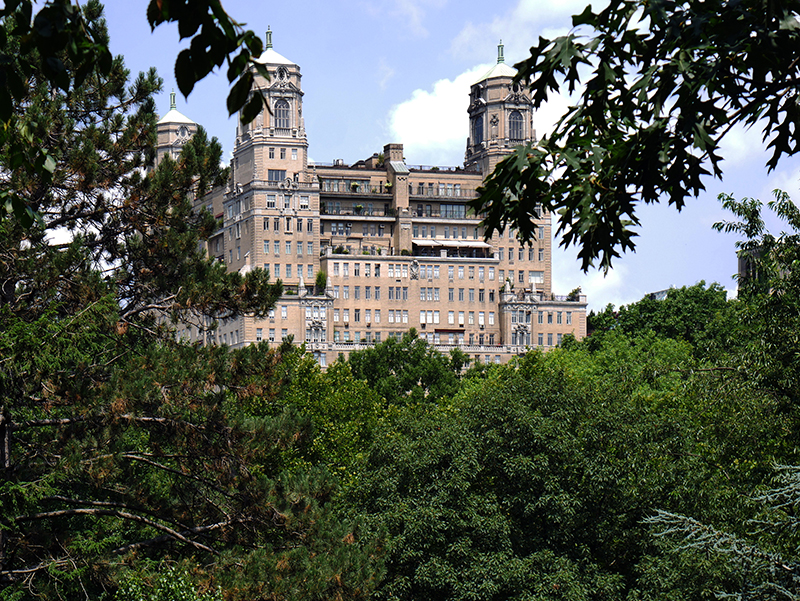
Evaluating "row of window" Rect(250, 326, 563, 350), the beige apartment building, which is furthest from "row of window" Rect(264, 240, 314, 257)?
"row of window" Rect(250, 326, 563, 350)

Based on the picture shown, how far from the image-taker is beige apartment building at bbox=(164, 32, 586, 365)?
159 metres

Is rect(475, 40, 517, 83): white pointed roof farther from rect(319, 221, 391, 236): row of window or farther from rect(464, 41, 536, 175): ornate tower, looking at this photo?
rect(319, 221, 391, 236): row of window

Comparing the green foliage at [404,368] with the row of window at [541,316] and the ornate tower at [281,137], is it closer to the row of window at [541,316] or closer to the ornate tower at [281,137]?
the row of window at [541,316]

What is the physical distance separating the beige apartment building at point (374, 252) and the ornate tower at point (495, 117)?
0.29 m

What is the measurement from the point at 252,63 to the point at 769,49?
5.05 metres

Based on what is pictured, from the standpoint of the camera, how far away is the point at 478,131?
17975 centimetres

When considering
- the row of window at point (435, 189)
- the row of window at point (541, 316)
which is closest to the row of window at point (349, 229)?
the row of window at point (435, 189)

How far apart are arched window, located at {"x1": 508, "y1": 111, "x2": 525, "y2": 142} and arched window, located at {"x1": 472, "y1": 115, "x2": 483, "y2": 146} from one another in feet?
15.4

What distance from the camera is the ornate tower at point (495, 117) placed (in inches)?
6909

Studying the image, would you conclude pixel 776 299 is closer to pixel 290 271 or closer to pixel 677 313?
pixel 677 313

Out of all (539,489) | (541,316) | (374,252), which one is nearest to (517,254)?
(541,316)

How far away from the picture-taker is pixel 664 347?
348 ft

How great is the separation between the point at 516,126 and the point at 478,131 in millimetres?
6301

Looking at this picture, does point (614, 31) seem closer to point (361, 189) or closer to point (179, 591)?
point (179, 591)
